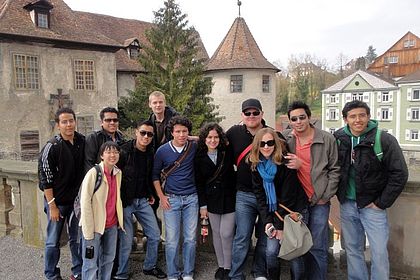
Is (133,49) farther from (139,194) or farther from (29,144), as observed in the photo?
(139,194)

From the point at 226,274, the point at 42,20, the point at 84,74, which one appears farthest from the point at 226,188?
the point at 84,74

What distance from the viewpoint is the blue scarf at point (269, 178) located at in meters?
3.54

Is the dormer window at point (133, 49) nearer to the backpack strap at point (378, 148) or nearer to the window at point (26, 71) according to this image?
the window at point (26, 71)

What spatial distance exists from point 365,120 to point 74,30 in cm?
2331

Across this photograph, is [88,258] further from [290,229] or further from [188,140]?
[290,229]

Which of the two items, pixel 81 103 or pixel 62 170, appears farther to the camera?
pixel 81 103

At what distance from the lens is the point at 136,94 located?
25906 mm

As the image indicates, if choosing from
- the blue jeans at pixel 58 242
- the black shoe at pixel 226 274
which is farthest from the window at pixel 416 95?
the blue jeans at pixel 58 242

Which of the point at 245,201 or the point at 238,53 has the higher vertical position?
the point at 238,53

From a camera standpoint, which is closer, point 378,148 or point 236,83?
point 378,148

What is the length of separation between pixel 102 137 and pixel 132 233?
109 centimetres

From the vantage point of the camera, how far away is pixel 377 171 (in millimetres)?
3324

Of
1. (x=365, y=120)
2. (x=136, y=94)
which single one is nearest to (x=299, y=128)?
(x=365, y=120)

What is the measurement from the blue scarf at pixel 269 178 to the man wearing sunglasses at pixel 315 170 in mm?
162
